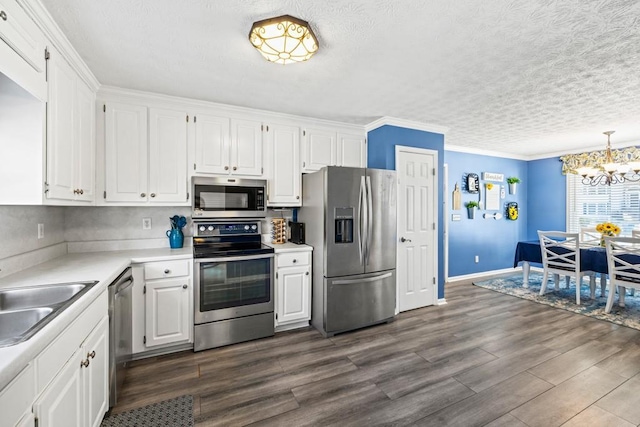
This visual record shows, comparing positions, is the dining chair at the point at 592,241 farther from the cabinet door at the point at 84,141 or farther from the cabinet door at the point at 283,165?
the cabinet door at the point at 84,141

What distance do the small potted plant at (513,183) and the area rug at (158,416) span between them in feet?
21.5

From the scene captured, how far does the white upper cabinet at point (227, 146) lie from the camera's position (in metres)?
3.04

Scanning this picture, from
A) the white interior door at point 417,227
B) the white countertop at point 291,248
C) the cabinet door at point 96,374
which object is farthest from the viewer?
the white interior door at point 417,227

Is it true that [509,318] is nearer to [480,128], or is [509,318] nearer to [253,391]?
[480,128]

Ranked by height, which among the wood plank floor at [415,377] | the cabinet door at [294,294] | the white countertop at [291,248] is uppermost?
the white countertop at [291,248]

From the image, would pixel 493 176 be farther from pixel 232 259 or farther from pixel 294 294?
pixel 232 259

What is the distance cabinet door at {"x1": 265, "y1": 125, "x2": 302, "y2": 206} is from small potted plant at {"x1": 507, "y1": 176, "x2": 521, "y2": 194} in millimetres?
4839

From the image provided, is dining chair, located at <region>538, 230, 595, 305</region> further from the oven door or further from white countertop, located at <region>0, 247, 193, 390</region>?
white countertop, located at <region>0, 247, 193, 390</region>

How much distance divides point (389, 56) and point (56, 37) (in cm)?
221

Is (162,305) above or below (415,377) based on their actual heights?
above

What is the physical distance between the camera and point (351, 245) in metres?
3.18

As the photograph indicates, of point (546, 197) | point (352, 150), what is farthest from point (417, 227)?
point (546, 197)

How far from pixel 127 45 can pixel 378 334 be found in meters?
3.37

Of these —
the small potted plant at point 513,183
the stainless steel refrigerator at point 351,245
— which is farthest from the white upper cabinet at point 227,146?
the small potted plant at point 513,183
